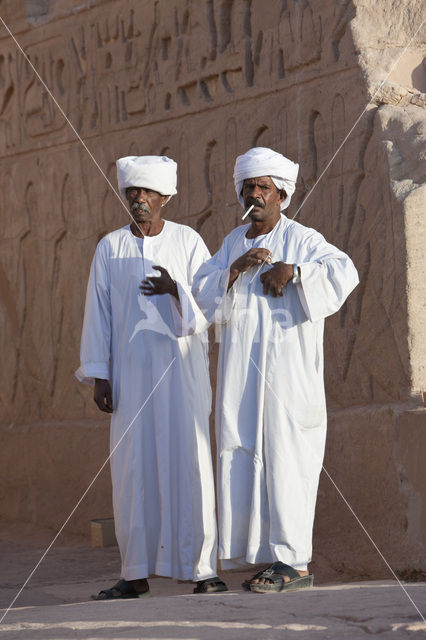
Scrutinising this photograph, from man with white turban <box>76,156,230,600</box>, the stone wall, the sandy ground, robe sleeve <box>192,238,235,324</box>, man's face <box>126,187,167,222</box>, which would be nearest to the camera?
the sandy ground

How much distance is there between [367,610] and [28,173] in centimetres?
564

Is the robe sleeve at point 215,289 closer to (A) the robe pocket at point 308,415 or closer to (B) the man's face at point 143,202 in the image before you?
(B) the man's face at point 143,202

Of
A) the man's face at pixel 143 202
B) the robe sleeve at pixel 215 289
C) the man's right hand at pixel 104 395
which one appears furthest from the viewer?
the man's face at pixel 143 202

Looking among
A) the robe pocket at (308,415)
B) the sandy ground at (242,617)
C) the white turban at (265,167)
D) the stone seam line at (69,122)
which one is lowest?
the sandy ground at (242,617)

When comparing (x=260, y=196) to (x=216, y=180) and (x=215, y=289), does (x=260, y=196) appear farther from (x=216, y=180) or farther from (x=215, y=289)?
(x=216, y=180)

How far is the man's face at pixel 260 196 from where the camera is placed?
5125 millimetres

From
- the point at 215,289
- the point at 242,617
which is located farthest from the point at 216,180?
the point at 242,617

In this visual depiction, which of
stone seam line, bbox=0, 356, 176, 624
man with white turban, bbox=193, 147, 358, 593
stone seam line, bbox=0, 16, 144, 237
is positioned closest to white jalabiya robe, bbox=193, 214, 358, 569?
man with white turban, bbox=193, 147, 358, 593

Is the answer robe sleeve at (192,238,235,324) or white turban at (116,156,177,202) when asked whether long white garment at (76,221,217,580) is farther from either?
white turban at (116,156,177,202)

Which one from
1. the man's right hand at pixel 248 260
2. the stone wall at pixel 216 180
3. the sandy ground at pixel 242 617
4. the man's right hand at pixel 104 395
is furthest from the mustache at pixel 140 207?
the sandy ground at pixel 242 617

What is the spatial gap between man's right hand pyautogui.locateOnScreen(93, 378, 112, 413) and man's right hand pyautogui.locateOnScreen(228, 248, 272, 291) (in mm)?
809

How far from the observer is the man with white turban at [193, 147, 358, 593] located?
15.9 feet

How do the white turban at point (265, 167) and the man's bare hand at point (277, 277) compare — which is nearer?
the man's bare hand at point (277, 277)

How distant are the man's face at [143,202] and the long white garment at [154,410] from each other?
0.35ft
